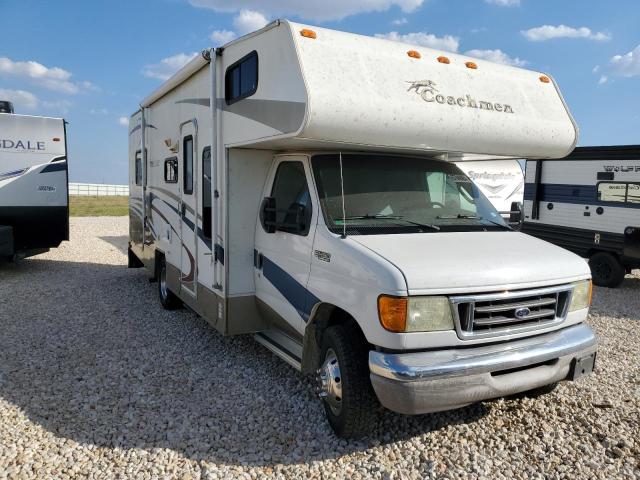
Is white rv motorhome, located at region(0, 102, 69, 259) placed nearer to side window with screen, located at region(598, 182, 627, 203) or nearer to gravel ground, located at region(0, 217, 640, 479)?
gravel ground, located at region(0, 217, 640, 479)

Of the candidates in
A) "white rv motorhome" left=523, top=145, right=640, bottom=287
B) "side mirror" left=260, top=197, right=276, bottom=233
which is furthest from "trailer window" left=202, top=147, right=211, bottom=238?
"white rv motorhome" left=523, top=145, right=640, bottom=287

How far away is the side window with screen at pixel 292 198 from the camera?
441 centimetres

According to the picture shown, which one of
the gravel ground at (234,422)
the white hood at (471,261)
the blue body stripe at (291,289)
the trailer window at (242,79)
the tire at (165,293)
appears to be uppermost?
the trailer window at (242,79)

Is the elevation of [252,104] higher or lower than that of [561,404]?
higher

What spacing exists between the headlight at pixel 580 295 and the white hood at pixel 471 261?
76mm

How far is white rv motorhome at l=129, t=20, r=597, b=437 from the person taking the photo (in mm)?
3510

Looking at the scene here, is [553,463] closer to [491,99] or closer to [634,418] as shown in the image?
[634,418]

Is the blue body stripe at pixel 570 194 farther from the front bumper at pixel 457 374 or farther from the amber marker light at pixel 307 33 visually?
the amber marker light at pixel 307 33

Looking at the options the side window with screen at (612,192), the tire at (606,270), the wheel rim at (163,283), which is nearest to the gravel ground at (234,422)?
the wheel rim at (163,283)

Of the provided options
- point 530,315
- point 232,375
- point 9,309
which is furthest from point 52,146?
point 530,315

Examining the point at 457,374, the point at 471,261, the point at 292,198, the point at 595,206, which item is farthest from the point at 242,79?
the point at 595,206

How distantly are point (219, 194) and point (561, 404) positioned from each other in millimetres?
3709

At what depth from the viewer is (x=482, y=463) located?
3.70 metres

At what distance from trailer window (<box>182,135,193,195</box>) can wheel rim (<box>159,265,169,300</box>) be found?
1721 millimetres
